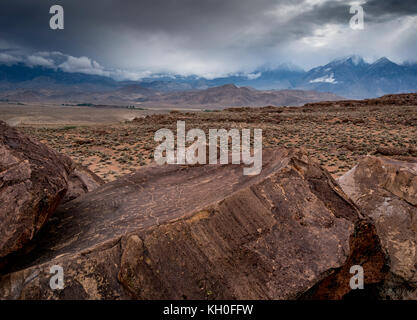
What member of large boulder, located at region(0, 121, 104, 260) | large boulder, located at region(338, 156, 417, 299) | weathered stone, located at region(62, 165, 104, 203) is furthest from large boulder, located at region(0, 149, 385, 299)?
weathered stone, located at region(62, 165, 104, 203)

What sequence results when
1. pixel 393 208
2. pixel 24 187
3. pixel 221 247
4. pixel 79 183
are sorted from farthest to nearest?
pixel 79 183, pixel 393 208, pixel 24 187, pixel 221 247

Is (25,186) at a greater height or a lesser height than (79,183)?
greater

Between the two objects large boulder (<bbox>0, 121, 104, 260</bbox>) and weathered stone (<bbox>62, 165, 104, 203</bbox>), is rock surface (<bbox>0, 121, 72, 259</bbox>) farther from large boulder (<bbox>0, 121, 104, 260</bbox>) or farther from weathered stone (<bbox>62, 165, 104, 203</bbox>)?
weathered stone (<bbox>62, 165, 104, 203</bbox>)

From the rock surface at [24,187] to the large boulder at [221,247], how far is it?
50 centimetres

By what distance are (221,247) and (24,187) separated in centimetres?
347

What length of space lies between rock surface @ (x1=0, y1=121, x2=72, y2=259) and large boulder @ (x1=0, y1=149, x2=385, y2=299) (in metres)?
0.50

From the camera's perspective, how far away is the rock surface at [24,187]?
408 centimetres

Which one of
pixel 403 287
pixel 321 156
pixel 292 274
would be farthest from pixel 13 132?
pixel 321 156

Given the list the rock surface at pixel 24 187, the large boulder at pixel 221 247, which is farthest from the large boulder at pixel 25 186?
the large boulder at pixel 221 247

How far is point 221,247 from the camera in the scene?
13.4 ft

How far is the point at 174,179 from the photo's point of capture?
6.82 metres

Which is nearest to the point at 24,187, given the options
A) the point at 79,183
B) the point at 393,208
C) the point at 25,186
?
the point at 25,186

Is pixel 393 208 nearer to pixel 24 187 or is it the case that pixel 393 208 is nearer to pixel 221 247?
pixel 221 247

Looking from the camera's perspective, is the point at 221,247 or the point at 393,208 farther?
the point at 393,208
